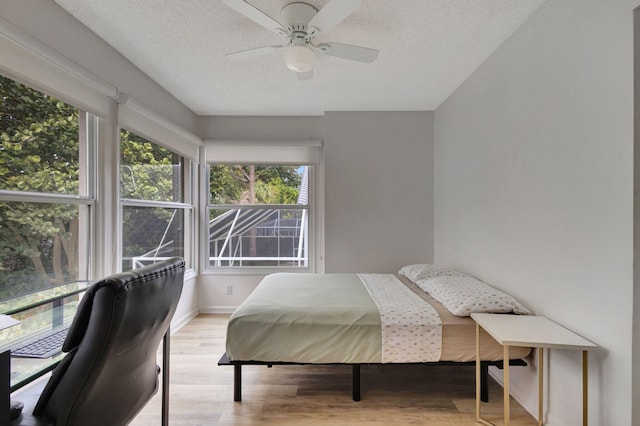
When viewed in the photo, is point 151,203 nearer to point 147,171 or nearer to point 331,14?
point 147,171

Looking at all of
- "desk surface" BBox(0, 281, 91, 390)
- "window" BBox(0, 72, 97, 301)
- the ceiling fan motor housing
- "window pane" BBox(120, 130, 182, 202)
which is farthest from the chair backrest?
"window pane" BBox(120, 130, 182, 202)

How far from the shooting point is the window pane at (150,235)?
8.64ft

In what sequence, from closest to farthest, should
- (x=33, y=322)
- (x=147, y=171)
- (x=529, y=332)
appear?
(x=33, y=322) < (x=529, y=332) < (x=147, y=171)

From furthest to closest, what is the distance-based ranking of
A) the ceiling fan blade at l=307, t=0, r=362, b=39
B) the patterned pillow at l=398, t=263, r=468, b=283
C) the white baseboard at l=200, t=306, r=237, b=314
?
the white baseboard at l=200, t=306, r=237, b=314 < the patterned pillow at l=398, t=263, r=468, b=283 < the ceiling fan blade at l=307, t=0, r=362, b=39

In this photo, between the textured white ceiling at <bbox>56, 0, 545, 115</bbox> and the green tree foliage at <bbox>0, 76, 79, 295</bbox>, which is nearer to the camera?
the green tree foliage at <bbox>0, 76, 79, 295</bbox>

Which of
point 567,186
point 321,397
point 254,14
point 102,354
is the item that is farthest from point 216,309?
point 567,186

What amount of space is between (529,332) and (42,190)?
2754 millimetres

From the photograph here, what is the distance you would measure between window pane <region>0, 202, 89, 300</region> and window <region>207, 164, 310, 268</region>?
184cm

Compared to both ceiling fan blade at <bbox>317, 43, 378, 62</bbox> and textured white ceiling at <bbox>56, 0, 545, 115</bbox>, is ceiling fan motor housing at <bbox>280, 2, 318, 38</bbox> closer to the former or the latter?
textured white ceiling at <bbox>56, 0, 545, 115</bbox>

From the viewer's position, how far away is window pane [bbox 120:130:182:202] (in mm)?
2586

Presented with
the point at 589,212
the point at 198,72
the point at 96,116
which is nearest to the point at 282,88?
the point at 198,72

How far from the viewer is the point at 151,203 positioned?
2.91 meters

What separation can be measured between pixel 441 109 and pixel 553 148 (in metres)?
1.92

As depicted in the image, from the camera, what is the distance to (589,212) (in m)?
1.49
